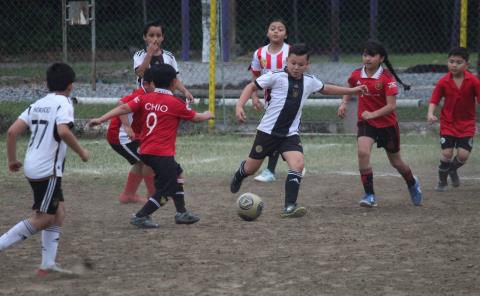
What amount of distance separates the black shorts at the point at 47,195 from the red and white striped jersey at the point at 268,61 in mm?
4370

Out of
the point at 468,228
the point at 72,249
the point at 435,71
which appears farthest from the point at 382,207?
the point at 435,71

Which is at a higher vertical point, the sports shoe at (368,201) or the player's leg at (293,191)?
the player's leg at (293,191)

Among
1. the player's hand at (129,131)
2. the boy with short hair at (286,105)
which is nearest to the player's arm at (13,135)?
the player's hand at (129,131)

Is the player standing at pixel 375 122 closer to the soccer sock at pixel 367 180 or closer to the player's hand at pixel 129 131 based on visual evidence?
the soccer sock at pixel 367 180

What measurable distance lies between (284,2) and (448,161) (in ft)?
57.7

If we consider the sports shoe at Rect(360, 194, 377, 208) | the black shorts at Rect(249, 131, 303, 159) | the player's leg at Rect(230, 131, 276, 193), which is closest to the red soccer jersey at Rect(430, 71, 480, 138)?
the sports shoe at Rect(360, 194, 377, 208)

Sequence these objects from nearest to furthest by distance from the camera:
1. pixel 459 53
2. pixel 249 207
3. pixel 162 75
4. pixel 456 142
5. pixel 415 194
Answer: pixel 162 75
pixel 249 207
pixel 415 194
pixel 459 53
pixel 456 142

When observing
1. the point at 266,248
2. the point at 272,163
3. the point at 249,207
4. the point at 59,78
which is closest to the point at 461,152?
the point at 272,163

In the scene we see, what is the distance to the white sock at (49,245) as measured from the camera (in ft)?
19.7

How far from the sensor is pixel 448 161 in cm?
949

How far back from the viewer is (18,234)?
6.14 meters

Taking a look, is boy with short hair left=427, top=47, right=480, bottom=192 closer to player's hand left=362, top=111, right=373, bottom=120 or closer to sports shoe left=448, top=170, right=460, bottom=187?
sports shoe left=448, top=170, right=460, bottom=187

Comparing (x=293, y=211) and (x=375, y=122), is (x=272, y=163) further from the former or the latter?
(x=293, y=211)

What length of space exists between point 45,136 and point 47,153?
107 mm
